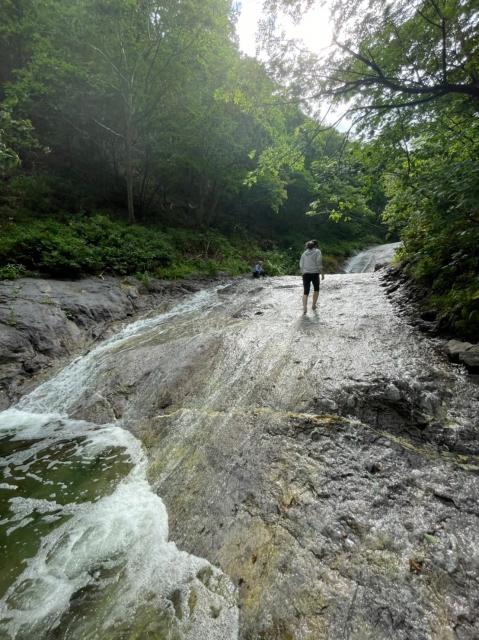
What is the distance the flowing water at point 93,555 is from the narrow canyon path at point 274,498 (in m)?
0.02

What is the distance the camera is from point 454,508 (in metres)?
2.69

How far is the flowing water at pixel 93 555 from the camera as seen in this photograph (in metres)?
2.34

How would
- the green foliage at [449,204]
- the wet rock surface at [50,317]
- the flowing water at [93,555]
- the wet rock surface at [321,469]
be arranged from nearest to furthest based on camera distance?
the wet rock surface at [321,469] → the flowing water at [93,555] → the green foliage at [449,204] → the wet rock surface at [50,317]

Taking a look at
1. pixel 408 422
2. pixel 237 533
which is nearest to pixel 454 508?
pixel 408 422

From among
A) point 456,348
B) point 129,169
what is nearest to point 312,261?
point 456,348

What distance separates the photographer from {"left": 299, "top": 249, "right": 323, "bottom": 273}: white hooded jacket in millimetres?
8008

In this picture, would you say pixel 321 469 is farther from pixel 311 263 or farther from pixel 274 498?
pixel 311 263

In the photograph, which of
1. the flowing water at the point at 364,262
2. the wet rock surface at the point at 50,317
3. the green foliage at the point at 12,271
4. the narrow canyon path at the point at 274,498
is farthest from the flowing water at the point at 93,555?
the flowing water at the point at 364,262

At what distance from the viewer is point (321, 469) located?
329cm

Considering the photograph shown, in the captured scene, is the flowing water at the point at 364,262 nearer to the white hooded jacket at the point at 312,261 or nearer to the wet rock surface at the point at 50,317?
the white hooded jacket at the point at 312,261

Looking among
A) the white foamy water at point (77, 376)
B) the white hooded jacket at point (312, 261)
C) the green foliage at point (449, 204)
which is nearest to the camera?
the green foliage at point (449, 204)

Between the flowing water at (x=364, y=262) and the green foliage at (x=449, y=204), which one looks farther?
the flowing water at (x=364, y=262)

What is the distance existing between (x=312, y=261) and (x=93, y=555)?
24.1 feet

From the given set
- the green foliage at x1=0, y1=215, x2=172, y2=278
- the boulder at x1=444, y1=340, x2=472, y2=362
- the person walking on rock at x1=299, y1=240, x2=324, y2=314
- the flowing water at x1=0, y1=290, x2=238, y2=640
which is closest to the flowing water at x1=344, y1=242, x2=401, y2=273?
the green foliage at x1=0, y1=215, x2=172, y2=278
